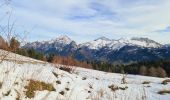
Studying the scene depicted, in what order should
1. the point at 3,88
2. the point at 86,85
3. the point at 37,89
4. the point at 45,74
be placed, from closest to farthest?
the point at 3,88, the point at 37,89, the point at 45,74, the point at 86,85

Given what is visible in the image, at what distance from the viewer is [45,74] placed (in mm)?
12992

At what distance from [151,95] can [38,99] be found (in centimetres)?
691

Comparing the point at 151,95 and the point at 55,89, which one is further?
the point at 151,95

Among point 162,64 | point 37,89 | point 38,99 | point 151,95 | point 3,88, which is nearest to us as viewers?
point 3,88

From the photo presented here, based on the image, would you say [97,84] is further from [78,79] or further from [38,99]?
[38,99]

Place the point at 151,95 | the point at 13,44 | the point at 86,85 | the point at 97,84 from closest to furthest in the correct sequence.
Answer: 1. the point at 13,44
2. the point at 151,95
3. the point at 86,85
4. the point at 97,84

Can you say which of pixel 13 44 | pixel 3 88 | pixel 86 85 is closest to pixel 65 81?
pixel 86 85

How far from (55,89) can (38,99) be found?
3210 millimetres

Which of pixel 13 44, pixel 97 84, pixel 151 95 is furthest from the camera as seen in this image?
pixel 97 84

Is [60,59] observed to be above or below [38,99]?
above

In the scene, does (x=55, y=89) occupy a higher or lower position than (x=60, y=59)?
lower

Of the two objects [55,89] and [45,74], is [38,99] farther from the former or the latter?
[45,74]

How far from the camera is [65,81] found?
14.3 metres

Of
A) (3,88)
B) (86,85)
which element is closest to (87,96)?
(86,85)
